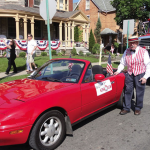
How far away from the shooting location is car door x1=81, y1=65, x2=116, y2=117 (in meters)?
3.72

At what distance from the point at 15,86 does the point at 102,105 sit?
Result: 1913 mm

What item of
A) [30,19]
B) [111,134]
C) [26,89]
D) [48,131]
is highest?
[30,19]

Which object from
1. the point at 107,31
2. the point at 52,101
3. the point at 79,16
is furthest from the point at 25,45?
the point at 107,31

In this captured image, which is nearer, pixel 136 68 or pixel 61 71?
pixel 61 71

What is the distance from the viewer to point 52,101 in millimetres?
3039

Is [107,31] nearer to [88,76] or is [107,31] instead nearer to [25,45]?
[25,45]

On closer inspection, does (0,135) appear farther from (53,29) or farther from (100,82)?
(53,29)

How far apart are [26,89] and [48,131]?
85 cm

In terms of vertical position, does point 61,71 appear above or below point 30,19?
below

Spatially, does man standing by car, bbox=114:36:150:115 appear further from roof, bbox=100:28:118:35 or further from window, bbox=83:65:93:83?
roof, bbox=100:28:118:35

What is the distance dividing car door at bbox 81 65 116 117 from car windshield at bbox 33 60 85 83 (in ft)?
0.69

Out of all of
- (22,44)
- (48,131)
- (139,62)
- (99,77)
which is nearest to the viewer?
(48,131)

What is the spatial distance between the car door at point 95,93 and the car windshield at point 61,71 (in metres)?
0.21

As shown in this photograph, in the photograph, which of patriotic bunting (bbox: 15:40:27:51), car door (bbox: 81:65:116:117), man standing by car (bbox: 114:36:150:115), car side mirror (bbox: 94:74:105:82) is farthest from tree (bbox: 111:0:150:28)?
car side mirror (bbox: 94:74:105:82)
